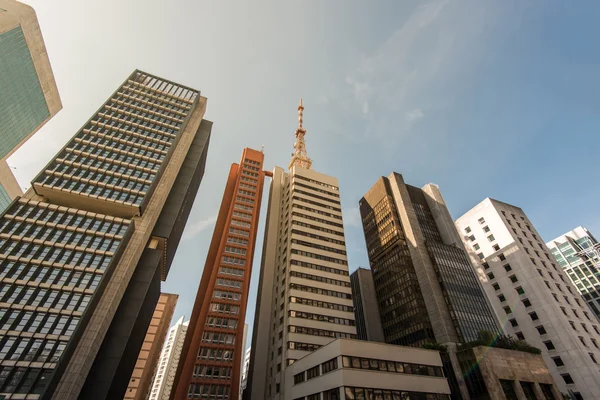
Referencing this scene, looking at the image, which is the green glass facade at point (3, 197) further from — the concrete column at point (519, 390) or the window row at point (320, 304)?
the concrete column at point (519, 390)

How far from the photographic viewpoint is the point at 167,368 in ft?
596

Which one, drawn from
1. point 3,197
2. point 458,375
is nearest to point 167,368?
point 3,197

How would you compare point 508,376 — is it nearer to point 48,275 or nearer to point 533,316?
point 533,316

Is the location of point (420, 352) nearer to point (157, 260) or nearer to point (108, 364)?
point (108, 364)

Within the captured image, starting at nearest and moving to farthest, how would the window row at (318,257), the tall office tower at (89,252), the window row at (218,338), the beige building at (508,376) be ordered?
the tall office tower at (89,252), the beige building at (508,376), the window row at (218,338), the window row at (318,257)

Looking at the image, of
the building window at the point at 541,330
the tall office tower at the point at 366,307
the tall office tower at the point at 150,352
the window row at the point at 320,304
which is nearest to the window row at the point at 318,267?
the window row at the point at 320,304

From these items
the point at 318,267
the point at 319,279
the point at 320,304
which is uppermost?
the point at 318,267

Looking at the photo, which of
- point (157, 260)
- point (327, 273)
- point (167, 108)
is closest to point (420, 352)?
point (327, 273)

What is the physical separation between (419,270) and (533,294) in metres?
26.4

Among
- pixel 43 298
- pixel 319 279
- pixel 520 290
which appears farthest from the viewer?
pixel 520 290

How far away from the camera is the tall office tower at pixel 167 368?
569 ft

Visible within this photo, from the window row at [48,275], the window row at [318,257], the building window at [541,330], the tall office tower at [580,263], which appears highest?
the tall office tower at [580,263]

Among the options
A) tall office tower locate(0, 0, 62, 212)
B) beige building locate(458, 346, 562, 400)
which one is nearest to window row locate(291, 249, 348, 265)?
beige building locate(458, 346, 562, 400)

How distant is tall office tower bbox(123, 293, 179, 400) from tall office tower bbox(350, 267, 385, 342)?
260ft
